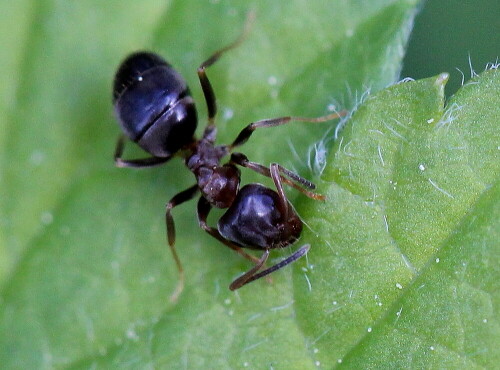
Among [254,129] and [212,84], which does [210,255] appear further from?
[212,84]

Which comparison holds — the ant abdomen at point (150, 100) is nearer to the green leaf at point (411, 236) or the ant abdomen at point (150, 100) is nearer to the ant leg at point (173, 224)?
the ant leg at point (173, 224)

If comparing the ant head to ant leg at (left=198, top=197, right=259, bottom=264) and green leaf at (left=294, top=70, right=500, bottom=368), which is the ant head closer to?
ant leg at (left=198, top=197, right=259, bottom=264)

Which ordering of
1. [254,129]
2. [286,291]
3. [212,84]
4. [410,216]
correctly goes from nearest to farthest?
1. [410,216]
2. [286,291]
3. [254,129]
4. [212,84]

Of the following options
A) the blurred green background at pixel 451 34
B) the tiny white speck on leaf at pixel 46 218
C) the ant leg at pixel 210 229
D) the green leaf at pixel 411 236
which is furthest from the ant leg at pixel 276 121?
the tiny white speck on leaf at pixel 46 218

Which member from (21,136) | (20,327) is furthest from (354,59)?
(20,327)

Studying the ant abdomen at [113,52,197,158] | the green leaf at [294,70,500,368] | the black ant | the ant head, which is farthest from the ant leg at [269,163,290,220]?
the ant abdomen at [113,52,197,158]
